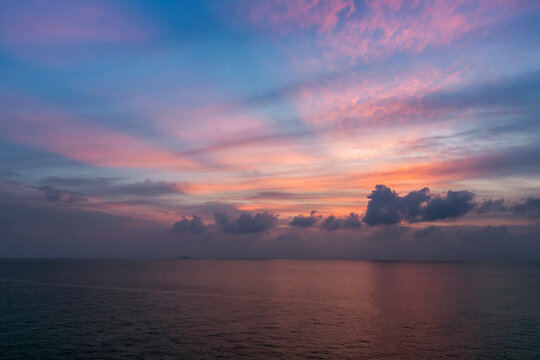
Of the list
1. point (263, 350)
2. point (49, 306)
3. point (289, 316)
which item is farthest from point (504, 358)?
point (49, 306)

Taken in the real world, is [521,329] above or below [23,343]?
below

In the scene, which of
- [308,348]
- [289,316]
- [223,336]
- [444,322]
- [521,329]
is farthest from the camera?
[289,316]

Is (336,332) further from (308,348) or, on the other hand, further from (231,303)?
(231,303)

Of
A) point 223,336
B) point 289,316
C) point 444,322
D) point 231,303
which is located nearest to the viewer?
point 223,336

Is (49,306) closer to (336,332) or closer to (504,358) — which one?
(336,332)

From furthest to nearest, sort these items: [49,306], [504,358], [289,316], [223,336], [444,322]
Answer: [49,306] < [289,316] < [444,322] < [223,336] < [504,358]

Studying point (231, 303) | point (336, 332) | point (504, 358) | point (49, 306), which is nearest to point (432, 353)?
point (504, 358)

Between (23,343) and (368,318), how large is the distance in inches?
2548

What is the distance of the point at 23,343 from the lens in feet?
197

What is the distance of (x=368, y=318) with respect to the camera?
8300 centimetres

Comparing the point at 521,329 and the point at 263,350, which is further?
the point at 521,329

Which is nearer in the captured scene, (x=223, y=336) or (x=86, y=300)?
(x=223, y=336)

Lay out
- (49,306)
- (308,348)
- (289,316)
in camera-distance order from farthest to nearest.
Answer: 1. (49,306)
2. (289,316)
3. (308,348)

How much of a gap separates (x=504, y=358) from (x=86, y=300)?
101081mm
